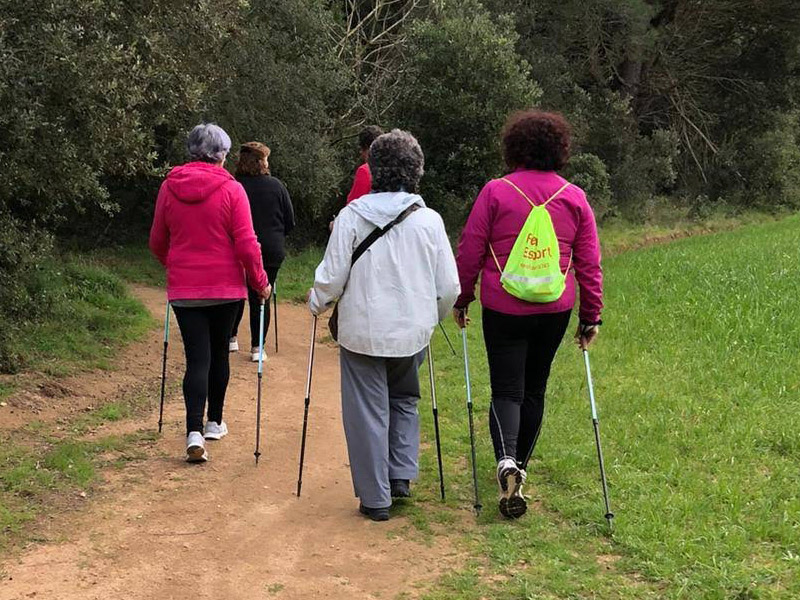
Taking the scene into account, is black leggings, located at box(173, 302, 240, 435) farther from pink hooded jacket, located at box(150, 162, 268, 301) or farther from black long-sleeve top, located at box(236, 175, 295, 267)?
black long-sleeve top, located at box(236, 175, 295, 267)

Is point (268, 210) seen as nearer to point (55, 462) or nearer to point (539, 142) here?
point (55, 462)

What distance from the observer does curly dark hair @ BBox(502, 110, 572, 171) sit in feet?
15.1

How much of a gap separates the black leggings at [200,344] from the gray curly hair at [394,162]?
1.48m

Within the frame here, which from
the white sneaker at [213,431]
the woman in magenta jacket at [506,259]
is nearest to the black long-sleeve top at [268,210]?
the white sneaker at [213,431]

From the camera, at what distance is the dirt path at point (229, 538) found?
3877 mm

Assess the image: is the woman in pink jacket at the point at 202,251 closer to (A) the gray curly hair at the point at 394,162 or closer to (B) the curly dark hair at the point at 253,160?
(A) the gray curly hair at the point at 394,162

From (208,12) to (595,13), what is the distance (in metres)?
13.8

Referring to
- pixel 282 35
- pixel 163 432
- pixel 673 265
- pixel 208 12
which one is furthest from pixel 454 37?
pixel 163 432

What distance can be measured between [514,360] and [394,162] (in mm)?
1257

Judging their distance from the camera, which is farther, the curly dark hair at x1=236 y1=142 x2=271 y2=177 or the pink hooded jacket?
the curly dark hair at x1=236 y1=142 x2=271 y2=177

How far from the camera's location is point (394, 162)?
4625 mm

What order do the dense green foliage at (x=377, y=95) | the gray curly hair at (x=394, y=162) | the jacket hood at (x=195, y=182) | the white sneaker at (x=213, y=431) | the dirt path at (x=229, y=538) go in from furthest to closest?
1. the dense green foliage at (x=377, y=95)
2. the white sneaker at (x=213, y=431)
3. the jacket hood at (x=195, y=182)
4. the gray curly hair at (x=394, y=162)
5. the dirt path at (x=229, y=538)

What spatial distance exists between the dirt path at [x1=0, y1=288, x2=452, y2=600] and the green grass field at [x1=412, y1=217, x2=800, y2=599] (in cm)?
47

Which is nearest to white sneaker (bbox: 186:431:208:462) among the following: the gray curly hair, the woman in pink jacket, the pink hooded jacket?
the woman in pink jacket
